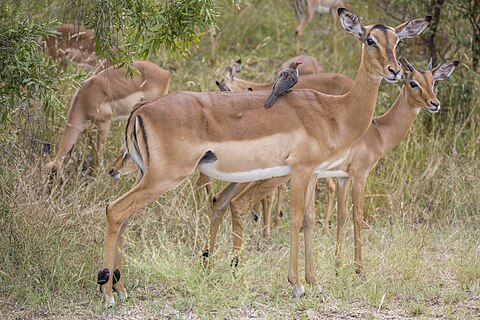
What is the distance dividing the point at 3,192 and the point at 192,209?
1.60 meters

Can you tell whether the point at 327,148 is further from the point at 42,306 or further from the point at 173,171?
the point at 42,306

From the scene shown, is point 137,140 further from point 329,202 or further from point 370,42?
point 329,202

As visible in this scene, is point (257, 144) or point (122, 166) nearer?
point (257, 144)

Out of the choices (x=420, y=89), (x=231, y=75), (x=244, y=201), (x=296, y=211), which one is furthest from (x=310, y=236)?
(x=231, y=75)

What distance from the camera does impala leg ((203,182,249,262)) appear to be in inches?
249

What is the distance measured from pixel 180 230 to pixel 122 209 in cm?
175

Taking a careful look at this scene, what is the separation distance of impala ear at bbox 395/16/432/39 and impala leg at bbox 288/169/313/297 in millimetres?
1133

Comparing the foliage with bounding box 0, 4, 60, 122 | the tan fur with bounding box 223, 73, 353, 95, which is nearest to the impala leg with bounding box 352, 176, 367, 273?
the tan fur with bounding box 223, 73, 353, 95

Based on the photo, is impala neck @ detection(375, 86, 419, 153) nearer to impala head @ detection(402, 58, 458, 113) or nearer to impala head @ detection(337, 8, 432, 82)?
impala head @ detection(402, 58, 458, 113)

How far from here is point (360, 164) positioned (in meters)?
6.69

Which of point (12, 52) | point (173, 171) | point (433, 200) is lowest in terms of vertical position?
point (433, 200)

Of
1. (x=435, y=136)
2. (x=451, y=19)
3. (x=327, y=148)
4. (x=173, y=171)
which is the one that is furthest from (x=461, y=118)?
(x=173, y=171)

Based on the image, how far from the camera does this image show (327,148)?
586 cm

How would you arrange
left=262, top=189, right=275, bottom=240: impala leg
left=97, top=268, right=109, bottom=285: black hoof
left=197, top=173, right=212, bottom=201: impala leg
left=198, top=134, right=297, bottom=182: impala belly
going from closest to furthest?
left=97, top=268, right=109, bottom=285: black hoof < left=198, top=134, right=297, bottom=182: impala belly < left=262, top=189, right=275, bottom=240: impala leg < left=197, top=173, right=212, bottom=201: impala leg
